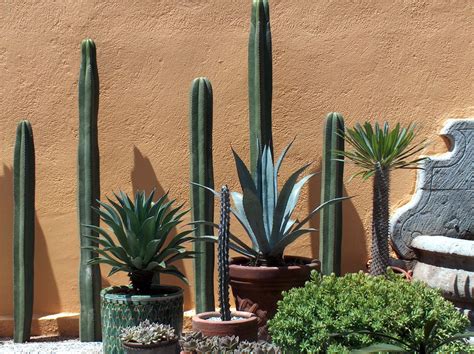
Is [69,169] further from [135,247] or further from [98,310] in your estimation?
[135,247]

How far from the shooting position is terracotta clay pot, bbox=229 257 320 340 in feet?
15.1

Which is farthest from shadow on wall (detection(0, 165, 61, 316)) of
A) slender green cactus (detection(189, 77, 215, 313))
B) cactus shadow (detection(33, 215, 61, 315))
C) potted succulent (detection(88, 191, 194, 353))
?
potted succulent (detection(88, 191, 194, 353))

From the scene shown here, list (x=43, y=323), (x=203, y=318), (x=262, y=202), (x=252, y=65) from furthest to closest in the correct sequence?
(x=43, y=323), (x=252, y=65), (x=262, y=202), (x=203, y=318)

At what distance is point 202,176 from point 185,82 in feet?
3.02

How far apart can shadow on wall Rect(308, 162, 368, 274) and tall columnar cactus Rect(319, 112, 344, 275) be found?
323 mm

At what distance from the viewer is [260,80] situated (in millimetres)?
5500

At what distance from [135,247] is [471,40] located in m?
3.29

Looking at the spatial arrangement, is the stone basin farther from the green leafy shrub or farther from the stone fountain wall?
the green leafy shrub

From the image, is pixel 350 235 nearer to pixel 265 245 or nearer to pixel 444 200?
pixel 444 200

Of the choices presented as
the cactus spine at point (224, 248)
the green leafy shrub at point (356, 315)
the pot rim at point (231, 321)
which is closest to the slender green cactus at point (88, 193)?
the pot rim at point (231, 321)

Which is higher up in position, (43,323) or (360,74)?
(360,74)

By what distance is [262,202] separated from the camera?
490 cm

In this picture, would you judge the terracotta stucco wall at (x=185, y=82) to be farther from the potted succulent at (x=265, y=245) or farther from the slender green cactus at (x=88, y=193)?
the potted succulent at (x=265, y=245)

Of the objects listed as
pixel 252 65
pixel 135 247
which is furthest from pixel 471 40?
pixel 135 247
